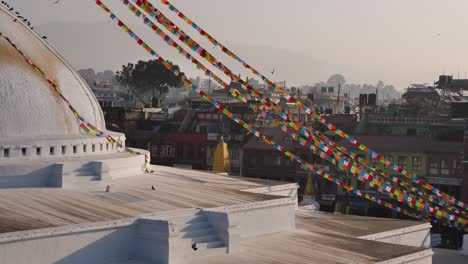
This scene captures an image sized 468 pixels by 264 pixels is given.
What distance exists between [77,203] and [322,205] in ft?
78.5

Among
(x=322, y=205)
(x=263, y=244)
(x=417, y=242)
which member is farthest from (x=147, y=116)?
(x=263, y=244)

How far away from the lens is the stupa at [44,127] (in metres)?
19.6

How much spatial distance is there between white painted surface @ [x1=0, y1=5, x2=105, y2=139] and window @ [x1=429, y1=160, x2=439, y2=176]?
21.1 m

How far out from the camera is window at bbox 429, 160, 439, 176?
39562mm

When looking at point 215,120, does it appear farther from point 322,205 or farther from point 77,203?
point 77,203

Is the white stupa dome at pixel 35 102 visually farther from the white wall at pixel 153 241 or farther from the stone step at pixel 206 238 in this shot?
the stone step at pixel 206 238

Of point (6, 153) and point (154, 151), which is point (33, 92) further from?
point (154, 151)

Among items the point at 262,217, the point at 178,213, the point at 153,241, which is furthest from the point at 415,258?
the point at 153,241

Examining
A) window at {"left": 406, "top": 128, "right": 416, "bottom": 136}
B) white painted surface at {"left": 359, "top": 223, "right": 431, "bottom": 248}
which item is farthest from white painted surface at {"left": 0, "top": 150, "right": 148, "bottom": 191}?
window at {"left": 406, "top": 128, "right": 416, "bottom": 136}

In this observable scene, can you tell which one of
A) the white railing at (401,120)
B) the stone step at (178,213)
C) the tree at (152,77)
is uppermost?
the tree at (152,77)

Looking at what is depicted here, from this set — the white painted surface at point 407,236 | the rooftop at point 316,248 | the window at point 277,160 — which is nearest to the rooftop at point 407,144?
the window at point 277,160

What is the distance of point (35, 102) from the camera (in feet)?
67.5

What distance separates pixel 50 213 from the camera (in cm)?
1734

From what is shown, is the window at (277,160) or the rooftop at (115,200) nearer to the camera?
the rooftop at (115,200)
